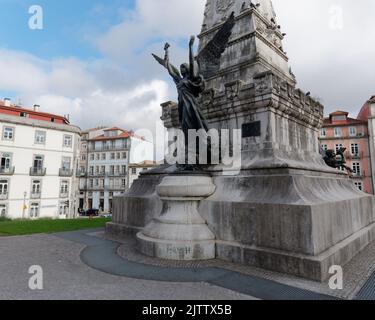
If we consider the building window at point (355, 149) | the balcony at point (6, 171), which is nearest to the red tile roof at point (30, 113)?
the balcony at point (6, 171)

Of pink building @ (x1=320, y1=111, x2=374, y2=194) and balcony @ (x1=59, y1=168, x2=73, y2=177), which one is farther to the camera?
pink building @ (x1=320, y1=111, x2=374, y2=194)

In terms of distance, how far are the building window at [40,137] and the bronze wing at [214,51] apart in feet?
123

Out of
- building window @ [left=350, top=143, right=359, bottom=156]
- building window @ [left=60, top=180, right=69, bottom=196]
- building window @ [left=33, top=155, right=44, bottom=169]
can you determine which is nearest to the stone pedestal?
building window @ [left=33, top=155, right=44, bottom=169]

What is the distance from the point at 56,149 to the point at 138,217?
1504 inches

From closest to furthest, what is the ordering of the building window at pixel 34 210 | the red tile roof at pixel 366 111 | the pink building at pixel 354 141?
the building window at pixel 34 210, the red tile roof at pixel 366 111, the pink building at pixel 354 141

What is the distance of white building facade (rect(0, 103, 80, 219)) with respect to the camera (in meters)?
36.8

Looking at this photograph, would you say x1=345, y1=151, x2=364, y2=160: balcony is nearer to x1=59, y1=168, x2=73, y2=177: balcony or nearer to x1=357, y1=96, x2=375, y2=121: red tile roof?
x1=357, y1=96, x2=375, y2=121: red tile roof

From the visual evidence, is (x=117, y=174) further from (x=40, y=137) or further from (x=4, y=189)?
(x=4, y=189)

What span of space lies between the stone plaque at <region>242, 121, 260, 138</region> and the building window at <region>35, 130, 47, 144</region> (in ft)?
131

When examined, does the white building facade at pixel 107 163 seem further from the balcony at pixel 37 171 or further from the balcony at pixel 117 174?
the balcony at pixel 37 171

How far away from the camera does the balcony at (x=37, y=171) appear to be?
38.9 meters

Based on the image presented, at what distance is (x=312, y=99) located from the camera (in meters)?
10.4
